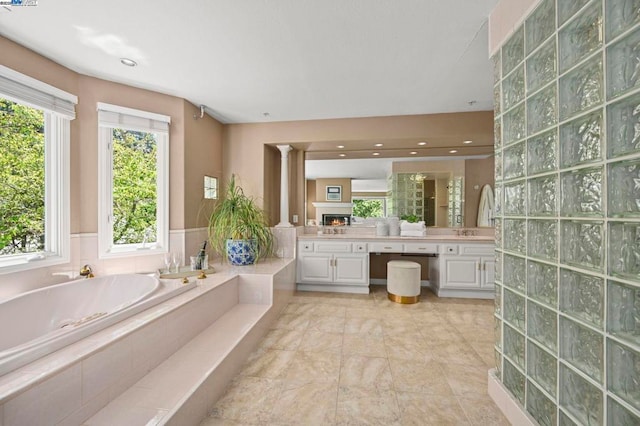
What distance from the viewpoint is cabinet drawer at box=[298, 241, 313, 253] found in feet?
12.2

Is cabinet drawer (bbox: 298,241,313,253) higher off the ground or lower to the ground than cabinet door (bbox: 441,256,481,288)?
higher

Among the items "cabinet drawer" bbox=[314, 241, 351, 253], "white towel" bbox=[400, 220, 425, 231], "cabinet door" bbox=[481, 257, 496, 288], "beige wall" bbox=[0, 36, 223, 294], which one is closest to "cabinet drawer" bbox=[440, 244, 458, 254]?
"cabinet door" bbox=[481, 257, 496, 288]

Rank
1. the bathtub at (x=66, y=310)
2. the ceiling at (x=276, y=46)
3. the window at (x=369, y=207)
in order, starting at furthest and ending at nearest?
the window at (x=369, y=207), the ceiling at (x=276, y=46), the bathtub at (x=66, y=310)

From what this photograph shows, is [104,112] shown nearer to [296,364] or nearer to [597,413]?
[296,364]

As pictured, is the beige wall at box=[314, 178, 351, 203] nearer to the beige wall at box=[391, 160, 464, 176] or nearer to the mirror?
the mirror

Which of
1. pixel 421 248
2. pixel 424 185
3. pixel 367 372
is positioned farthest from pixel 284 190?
pixel 367 372

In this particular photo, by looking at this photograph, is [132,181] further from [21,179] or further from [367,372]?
[367,372]

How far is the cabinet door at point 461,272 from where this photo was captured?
3.41m

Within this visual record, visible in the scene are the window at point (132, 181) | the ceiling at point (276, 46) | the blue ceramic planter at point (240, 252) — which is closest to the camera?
the ceiling at point (276, 46)

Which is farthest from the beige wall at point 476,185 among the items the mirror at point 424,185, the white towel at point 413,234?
the white towel at point 413,234

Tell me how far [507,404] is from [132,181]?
3517mm

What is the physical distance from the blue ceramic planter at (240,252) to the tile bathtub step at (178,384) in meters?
1.08

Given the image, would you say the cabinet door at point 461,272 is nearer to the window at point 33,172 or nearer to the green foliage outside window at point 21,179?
the window at point 33,172

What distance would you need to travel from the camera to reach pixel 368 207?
4.30 metres
